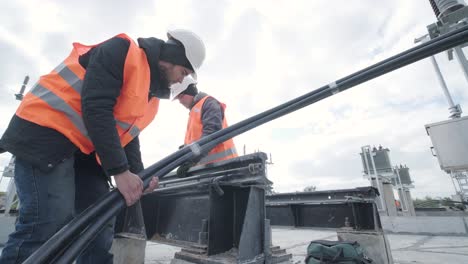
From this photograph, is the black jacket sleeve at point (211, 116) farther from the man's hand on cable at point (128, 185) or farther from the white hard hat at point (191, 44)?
the man's hand on cable at point (128, 185)

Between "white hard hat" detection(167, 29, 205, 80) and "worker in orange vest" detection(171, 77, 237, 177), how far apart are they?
856mm

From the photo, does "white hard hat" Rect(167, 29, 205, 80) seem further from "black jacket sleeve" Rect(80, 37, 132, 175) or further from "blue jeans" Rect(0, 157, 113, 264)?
"blue jeans" Rect(0, 157, 113, 264)

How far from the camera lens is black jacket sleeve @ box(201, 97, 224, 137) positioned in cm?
309

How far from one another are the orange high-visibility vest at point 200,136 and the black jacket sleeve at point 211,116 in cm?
9

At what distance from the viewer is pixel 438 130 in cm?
503

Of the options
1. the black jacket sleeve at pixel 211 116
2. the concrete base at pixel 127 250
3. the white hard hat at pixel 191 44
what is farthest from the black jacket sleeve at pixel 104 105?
the concrete base at pixel 127 250

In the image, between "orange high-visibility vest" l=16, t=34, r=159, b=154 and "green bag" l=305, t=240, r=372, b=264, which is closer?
"orange high-visibility vest" l=16, t=34, r=159, b=154

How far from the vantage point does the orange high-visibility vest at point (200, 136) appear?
9.99 ft

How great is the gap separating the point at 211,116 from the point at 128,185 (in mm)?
1752

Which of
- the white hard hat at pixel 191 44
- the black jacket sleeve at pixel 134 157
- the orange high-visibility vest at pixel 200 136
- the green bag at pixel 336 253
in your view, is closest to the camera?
the white hard hat at pixel 191 44

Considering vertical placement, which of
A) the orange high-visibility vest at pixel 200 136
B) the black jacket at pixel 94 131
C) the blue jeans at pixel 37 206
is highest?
the orange high-visibility vest at pixel 200 136

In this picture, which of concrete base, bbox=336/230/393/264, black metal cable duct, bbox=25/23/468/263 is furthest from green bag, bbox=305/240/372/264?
black metal cable duct, bbox=25/23/468/263

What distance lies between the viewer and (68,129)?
152 cm

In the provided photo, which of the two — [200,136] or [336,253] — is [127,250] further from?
[336,253]
